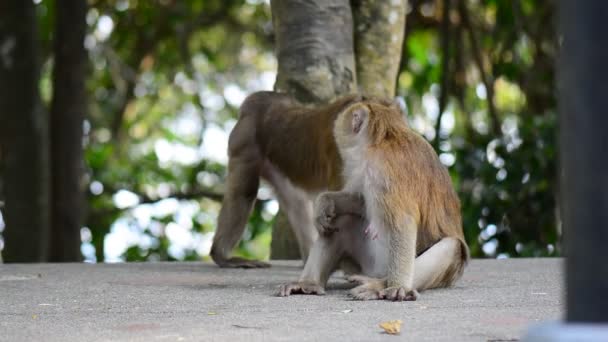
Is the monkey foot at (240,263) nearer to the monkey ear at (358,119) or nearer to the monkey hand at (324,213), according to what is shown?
the monkey hand at (324,213)

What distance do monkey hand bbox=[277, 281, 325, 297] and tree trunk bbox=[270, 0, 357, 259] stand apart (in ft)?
9.37

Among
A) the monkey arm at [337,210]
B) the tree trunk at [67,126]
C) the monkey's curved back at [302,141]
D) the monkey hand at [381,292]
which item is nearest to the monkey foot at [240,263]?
the monkey's curved back at [302,141]

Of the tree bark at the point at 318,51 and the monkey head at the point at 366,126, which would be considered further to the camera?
the tree bark at the point at 318,51

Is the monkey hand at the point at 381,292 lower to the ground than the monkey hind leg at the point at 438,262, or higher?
lower

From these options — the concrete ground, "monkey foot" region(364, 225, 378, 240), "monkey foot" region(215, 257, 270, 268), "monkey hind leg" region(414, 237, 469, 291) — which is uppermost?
"monkey foot" region(364, 225, 378, 240)

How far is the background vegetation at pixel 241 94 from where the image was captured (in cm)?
1094

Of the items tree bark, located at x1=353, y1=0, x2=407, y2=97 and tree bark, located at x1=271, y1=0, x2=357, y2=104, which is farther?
tree bark, located at x1=353, y1=0, x2=407, y2=97

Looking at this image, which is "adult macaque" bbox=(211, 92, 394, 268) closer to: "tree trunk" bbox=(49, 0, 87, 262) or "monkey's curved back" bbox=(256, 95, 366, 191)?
"monkey's curved back" bbox=(256, 95, 366, 191)

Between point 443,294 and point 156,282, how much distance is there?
1723 millimetres

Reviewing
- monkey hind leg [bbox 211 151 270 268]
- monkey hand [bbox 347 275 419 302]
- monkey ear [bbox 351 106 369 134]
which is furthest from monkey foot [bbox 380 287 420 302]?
monkey hind leg [bbox 211 151 270 268]

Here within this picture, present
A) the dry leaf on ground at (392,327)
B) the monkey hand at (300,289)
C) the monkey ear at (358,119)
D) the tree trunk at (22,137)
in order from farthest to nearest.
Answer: the tree trunk at (22,137), the monkey ear at (358,119), the monkey hand at (300,289), the dry leaf on ground at (392,327)

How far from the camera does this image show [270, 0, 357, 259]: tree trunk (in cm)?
801

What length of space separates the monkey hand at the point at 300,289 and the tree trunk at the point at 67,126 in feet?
19.1

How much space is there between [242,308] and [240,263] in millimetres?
2857
